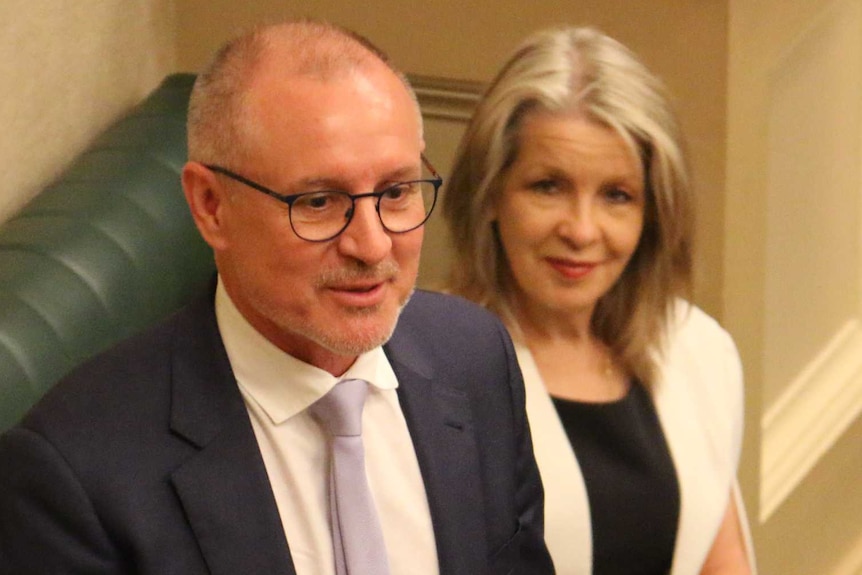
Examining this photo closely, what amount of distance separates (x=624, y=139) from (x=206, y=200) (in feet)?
2.53

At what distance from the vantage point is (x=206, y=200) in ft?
4.23

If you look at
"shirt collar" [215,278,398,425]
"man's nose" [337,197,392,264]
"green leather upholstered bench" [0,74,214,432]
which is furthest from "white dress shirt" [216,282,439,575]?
"green leather upholstered bench" [0,74,214,432]

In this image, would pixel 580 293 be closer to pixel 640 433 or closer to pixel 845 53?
pixel 640 433

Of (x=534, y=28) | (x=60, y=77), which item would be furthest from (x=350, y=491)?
(x=534, y=28)

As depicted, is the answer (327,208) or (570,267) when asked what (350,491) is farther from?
(570,267)

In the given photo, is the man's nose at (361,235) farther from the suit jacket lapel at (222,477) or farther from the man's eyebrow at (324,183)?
the suit jacket lapel at (222,477)

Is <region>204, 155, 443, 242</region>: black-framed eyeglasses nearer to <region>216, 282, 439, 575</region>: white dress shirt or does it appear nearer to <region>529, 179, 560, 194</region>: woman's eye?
<region>216, 282, 439, 575</region>: white dress shirt

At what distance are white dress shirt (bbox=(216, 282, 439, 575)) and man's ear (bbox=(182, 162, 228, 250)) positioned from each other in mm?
86

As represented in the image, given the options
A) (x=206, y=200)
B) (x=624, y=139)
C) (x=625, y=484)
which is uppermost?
(x=206, y=200)

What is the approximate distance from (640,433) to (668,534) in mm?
156

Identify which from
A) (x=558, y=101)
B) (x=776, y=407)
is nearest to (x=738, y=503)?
(x=558, y=101)

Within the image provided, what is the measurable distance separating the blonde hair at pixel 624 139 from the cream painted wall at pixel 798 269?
2.03 ft

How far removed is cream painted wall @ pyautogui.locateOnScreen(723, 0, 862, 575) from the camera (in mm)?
2555

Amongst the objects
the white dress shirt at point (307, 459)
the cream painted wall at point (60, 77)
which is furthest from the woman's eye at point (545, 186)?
the cream painted wall at point (60, 77)
